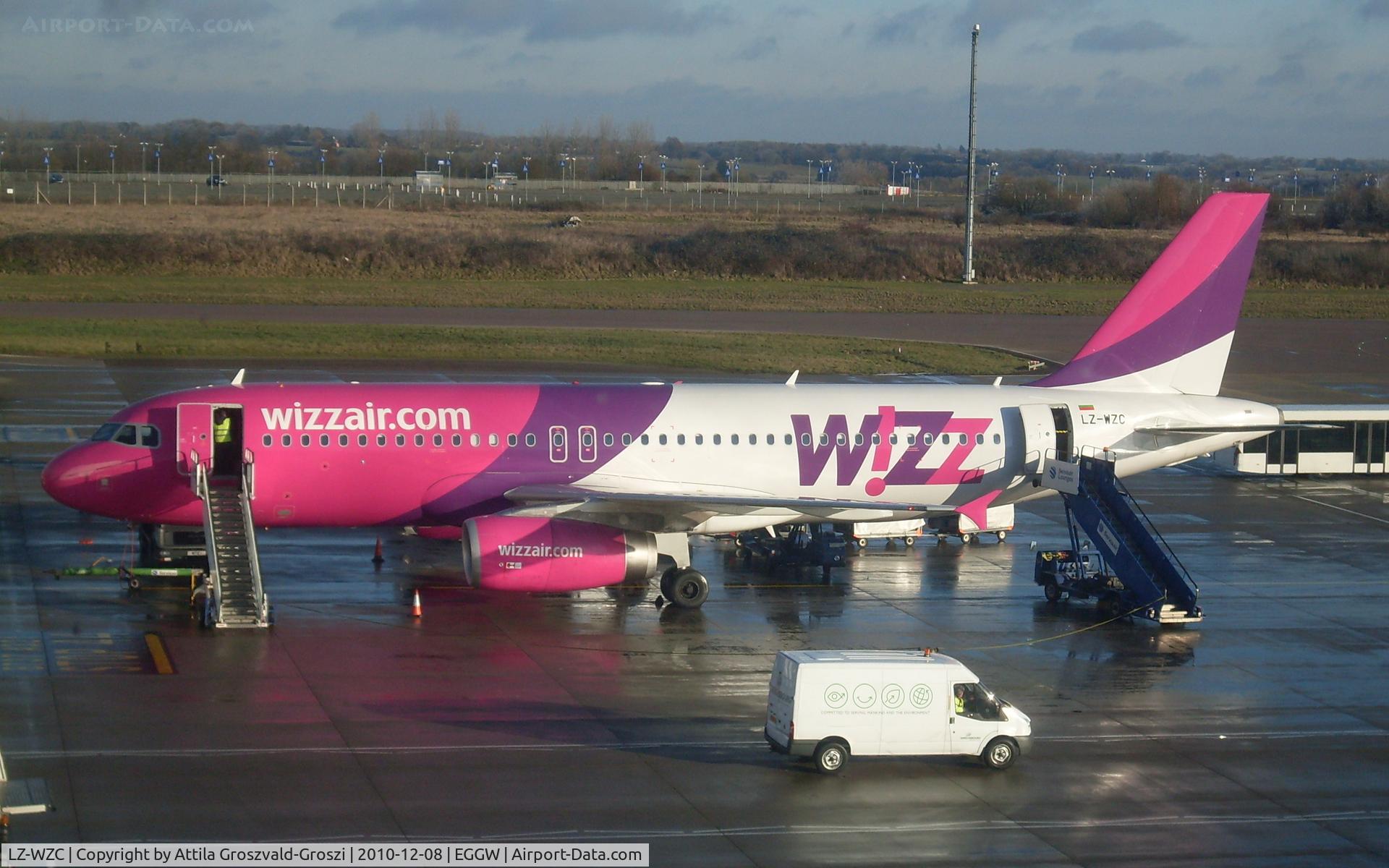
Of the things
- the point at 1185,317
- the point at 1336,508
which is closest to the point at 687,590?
the point at 1185,317

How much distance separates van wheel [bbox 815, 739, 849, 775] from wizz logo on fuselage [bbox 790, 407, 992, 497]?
13.2 meters

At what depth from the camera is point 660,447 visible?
34.2 m

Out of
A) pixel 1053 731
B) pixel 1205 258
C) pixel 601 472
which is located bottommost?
pixel 1053 731

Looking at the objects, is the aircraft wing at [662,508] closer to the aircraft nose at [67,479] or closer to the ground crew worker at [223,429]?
the ground crew worker at [223,429]

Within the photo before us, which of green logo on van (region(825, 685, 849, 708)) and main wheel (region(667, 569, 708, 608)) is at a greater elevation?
green logo on van (region(825, 685, 849, 708))

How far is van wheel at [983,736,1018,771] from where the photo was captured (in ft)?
73.7

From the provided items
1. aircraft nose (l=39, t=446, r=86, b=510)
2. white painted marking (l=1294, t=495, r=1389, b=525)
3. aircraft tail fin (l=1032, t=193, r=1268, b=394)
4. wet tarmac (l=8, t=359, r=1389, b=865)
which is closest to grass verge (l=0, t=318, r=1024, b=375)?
white painted marking (l=1294, t=495, r=1389, b=525)

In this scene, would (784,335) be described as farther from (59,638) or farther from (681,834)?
(681,834)

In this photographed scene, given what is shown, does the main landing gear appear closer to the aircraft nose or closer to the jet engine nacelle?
the jet engine nacelle

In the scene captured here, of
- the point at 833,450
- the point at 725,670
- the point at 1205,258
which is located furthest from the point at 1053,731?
the point at 1205,258

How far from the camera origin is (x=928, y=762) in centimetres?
2289

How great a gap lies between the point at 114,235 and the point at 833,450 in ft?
289

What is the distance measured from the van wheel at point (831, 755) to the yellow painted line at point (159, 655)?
12.1 meters

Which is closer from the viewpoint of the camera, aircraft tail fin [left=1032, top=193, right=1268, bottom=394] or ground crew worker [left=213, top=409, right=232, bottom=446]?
ground crew worker [left=213, top=409, right=232, bottom=446]
